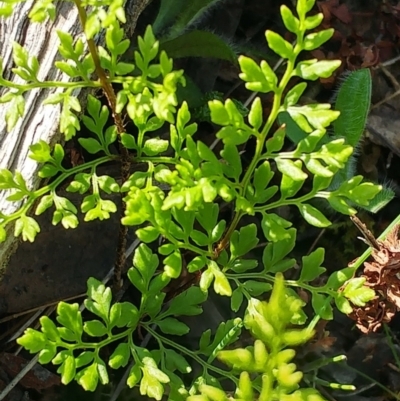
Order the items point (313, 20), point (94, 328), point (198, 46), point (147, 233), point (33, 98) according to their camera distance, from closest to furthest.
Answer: point (313, 20)
point (147, 233)
point (94, 328)
point (33, 98)
point (198, 46)

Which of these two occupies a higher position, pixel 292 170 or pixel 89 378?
pixel 292 170

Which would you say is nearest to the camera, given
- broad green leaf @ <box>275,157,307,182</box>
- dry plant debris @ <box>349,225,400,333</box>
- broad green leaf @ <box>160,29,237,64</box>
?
broad green leaf @ <box>275,157,307,182</box>

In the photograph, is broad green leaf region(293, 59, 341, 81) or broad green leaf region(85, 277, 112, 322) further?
broad green leaf region(85, 277, 112, 322)

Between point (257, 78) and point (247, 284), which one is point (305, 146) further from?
point (247, 284)

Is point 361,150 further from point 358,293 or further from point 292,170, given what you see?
point 292,170

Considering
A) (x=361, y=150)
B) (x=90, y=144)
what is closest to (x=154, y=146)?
(x=90, y=144)

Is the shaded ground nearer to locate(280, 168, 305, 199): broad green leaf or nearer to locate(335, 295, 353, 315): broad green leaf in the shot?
locate(335, 295, 353, 315): broad green leaf

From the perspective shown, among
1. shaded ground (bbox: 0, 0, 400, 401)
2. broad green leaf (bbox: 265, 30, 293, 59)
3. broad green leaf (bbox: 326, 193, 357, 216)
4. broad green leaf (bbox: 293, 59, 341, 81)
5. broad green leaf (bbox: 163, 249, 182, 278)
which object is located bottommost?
shaded ground (bbox: 0, 0, 400, 401)

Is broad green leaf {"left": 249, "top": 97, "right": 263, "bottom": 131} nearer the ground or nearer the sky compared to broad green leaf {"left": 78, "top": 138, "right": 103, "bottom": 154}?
nearer the sky

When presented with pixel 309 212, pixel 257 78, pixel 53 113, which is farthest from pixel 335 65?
pixel 53 113

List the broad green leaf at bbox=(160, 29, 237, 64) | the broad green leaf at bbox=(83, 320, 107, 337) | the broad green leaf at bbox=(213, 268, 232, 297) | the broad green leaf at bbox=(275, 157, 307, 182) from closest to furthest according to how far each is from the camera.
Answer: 1. the broad green leaf at bbox=(275, 157, 307, 182)
2. the broad green leaf at bbox=(213, 268, 232, 297)
3. the broad green leaf at bbox=(83, 320, 107, 337)
4. the broad green leaf at bbox=(160, 29, 237, 64)

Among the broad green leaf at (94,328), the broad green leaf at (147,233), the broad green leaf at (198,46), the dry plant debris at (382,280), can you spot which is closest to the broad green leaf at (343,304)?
the dry plant debris at (382,280)

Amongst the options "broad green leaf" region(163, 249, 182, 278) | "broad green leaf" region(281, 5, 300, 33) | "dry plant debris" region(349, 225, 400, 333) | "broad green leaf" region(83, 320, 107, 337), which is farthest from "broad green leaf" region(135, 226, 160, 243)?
"dry plant debris" region(349, 225, 400, 333)
